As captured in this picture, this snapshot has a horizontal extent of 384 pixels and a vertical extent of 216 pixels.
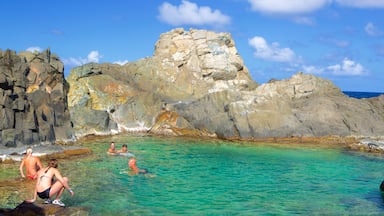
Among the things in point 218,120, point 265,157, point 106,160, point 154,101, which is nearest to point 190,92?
point 154,101

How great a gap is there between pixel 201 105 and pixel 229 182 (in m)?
24.0

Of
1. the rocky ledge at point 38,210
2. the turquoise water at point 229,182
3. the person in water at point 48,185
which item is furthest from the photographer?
the turquoise water at point 229,182

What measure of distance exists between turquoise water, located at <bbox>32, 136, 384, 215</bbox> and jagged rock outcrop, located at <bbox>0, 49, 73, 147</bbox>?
440 centimetres

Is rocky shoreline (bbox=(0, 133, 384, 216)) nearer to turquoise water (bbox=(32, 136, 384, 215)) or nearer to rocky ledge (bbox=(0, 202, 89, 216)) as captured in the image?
rocky ledge (bbox=(0, 202, 89, 216))

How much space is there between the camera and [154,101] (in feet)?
164

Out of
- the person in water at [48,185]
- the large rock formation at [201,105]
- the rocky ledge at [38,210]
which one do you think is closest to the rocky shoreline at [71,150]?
A: the rocky ledge at [38,210]

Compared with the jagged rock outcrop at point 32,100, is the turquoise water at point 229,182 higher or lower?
lower

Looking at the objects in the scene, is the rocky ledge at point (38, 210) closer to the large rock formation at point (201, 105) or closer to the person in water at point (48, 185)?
the person in water at point (48, 185)

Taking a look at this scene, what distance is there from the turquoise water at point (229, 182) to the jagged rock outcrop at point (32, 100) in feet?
14.4

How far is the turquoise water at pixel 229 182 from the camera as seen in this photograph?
19141 mm

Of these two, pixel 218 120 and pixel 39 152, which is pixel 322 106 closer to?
pixel 218 120

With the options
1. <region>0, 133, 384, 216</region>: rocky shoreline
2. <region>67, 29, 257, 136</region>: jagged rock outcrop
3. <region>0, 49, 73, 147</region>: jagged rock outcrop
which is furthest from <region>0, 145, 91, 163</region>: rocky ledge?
<region>67, 29, 257, 136</region>: jagged rock outcrop

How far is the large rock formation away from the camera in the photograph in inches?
1750

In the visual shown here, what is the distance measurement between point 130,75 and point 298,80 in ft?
72.8
